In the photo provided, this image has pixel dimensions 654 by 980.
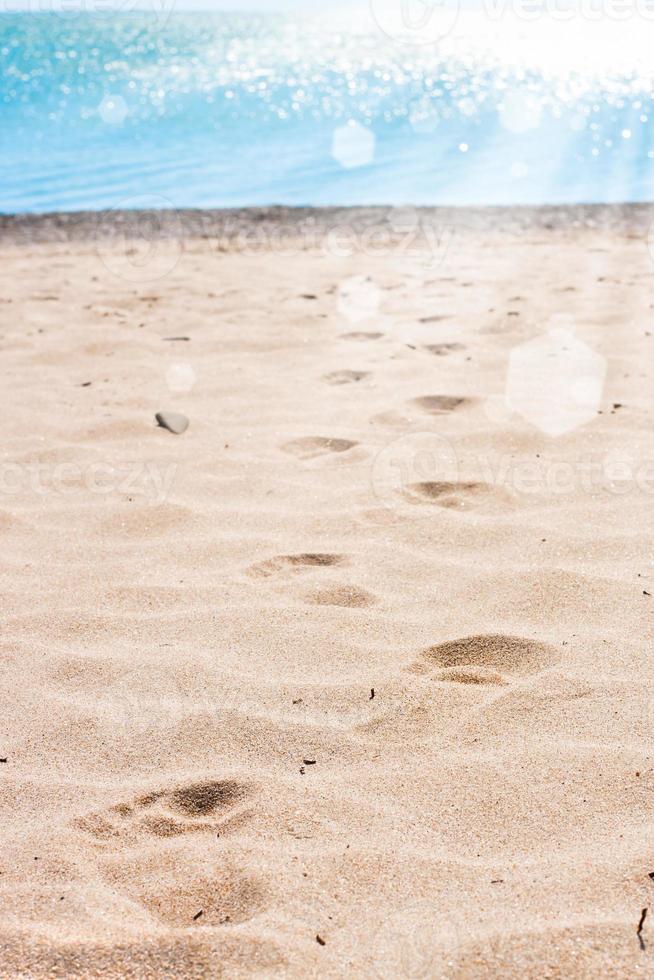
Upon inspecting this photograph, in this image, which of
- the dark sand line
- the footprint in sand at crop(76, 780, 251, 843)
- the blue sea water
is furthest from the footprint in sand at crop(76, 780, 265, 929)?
the blue sea water

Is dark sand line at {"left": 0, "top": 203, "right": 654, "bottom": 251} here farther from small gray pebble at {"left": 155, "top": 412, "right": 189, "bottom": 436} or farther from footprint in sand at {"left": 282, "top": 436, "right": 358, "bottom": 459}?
footprint in sand at {"left": 282, "top": 436, "right": 358, "bottom": 459}

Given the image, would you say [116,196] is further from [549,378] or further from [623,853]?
[623,853]

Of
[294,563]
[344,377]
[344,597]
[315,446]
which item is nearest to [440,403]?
[344,377]

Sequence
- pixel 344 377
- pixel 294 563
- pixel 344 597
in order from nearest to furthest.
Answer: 1. pixel 344 597
2. pixel 294 563
3. pixel 344 377

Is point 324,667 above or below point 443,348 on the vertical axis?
below

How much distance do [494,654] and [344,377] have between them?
188 cm

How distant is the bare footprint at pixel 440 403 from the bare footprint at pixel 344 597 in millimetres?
1206

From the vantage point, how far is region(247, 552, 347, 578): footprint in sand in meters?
2.23

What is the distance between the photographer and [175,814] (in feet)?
5.00

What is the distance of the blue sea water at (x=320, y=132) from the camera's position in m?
11.2

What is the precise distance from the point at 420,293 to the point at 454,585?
3256mm

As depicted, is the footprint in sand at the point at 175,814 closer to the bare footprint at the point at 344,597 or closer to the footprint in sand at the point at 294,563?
the bare footprint at the point at 344,597

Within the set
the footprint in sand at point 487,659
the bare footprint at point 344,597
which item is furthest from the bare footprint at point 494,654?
the bare footprint at point 344,597

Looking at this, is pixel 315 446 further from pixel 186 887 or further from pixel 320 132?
pixel 320 132
